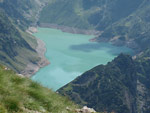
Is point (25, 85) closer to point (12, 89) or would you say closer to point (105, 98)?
point (12, 89)

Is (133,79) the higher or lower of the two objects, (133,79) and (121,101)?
the higher

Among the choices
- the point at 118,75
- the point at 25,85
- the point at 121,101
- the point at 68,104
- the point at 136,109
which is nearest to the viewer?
the point at 25,85

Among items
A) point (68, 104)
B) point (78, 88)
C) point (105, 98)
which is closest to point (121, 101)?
point (105, 98)

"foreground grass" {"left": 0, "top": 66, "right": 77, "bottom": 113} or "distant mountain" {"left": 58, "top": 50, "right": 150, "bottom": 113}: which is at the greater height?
"distant mountain" {"left": 58, "top": 50, "right": 150, "bottom": 113}

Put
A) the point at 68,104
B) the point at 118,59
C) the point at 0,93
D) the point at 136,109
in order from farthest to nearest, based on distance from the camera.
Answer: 1. the point at 118,59
2. the point at 136,109
3. the point at 68,104
4. the point at 0,93

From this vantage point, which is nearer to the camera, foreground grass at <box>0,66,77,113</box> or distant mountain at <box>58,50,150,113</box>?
foreground grass at <box>0,66,77,113</box>
